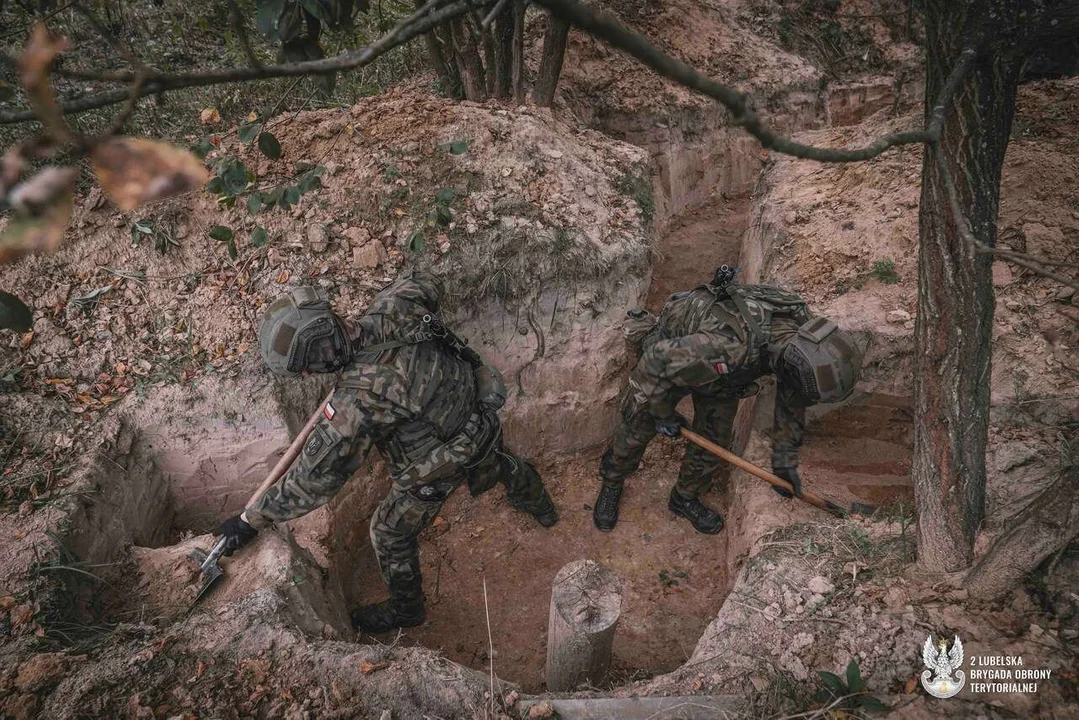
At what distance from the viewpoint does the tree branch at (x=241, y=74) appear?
3.17ft

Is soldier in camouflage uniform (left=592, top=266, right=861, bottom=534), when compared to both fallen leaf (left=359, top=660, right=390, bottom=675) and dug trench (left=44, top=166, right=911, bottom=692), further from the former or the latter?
fallen leaf (left=359, top=660, right=390, bottom=675)

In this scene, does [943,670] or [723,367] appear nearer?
[943,670]

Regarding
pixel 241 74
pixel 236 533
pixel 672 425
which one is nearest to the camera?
pixel 241 74

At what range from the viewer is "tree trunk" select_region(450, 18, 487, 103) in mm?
4438

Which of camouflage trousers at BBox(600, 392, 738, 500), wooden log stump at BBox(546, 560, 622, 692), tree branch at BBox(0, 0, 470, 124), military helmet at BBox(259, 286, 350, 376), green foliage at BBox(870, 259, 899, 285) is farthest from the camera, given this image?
green foliage at BBox(870, 259, 899, 285)

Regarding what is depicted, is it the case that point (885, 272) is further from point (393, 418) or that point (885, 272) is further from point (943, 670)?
point (393, 418)

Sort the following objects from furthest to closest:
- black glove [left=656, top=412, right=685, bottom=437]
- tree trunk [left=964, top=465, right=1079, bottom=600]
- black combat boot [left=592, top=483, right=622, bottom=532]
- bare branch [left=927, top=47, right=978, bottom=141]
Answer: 1. black combat boot [left=592, top=483, right=622, bottom=532]
2. black glove [left=656, top=412, right=685, bottom=437]
3. tree trunk [left=964, top=465, right=1079, bottom=600]
4. bare branch [left=927, top=47, right=978, bottom=141]

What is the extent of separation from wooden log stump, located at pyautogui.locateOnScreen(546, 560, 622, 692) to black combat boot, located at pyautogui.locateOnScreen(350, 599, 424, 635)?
114 cm

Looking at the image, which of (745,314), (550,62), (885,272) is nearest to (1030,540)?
(745,314)

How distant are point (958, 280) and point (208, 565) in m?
3.65

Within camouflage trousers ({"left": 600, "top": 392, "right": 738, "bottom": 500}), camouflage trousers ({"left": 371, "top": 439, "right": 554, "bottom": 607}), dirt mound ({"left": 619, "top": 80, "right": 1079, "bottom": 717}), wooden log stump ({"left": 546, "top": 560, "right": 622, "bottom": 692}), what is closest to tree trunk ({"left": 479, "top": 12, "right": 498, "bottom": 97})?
dirt mound ({"left": 619, "top": 80, "right": 1079, "bottom": 717})

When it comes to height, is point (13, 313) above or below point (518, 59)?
below

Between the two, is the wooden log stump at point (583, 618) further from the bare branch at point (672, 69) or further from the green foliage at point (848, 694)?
the bare branch at point (672, 69)

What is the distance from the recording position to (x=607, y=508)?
435 centimetres
